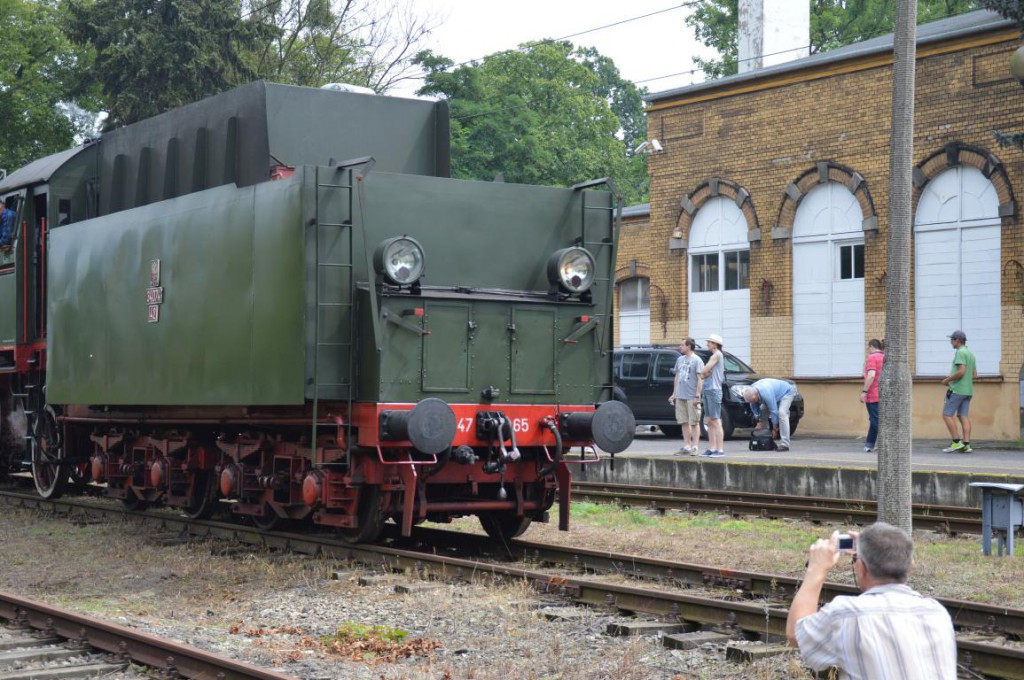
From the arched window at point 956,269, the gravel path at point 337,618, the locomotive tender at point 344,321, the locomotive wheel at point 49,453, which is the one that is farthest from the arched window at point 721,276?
the gravel path at point 337,618

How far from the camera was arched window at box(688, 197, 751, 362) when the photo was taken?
1043 inches

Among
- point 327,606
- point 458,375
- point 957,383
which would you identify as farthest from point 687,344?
point 327,606

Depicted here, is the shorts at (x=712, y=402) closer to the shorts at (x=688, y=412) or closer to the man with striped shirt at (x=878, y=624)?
the shorts at (x=688, y=412)

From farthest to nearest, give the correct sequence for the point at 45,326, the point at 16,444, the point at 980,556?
the point at 16,444 < the point at 45,326 < the point at 980,556

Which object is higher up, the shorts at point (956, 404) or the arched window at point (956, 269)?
the arched window at point (956, 269)

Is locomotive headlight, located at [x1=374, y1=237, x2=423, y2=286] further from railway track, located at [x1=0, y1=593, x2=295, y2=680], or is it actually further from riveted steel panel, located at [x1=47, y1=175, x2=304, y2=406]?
railway track, located at [x1=0, y1=593, x2=295, y2=680]

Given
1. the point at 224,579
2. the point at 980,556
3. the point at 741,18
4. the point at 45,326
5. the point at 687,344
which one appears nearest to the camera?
the point at 224,579

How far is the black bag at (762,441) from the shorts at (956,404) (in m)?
Result: 2.76

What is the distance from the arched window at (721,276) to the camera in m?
26.5

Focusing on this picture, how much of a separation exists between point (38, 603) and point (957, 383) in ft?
45.7

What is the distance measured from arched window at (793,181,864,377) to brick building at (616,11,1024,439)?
0.09 ft

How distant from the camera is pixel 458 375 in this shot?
31.5 ft

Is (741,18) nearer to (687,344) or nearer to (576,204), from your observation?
(687,344)

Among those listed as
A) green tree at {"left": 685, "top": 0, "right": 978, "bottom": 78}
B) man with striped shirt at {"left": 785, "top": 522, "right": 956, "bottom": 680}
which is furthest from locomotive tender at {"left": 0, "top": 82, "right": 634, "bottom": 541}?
green tree at {"left": 685, "top": 0, "right": 978, "bottom": 78}
